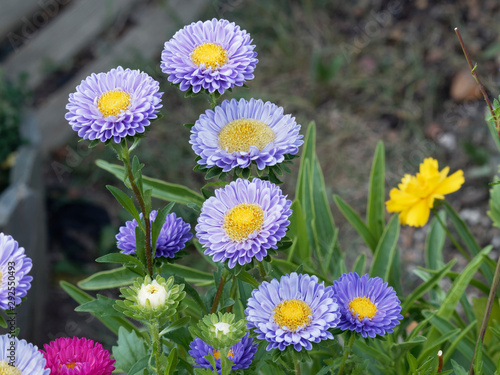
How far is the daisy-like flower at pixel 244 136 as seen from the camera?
73 cm

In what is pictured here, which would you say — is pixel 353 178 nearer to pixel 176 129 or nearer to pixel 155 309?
pixel 176 129

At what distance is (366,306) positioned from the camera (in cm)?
73

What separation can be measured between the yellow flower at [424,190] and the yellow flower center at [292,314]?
0.47m

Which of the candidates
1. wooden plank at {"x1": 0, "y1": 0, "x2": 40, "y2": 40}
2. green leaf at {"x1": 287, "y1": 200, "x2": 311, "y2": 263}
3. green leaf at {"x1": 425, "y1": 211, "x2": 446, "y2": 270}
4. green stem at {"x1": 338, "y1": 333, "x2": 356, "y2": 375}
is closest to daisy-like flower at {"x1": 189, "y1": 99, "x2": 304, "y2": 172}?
green stem at {"x1": 338, "y1": 333, "x2": 356, "y2": 375}

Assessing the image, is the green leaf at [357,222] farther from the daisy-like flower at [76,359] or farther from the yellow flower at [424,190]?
the daisy-like flower at [76,359]

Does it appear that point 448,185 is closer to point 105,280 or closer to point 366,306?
point 366,306

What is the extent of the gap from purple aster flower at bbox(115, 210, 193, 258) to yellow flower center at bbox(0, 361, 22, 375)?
0.71 feet

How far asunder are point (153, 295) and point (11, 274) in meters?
0.14

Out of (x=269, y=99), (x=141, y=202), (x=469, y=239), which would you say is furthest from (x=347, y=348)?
(x=269, y=99)

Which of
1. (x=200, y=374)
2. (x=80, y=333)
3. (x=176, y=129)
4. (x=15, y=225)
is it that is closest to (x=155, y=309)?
(x=200, y=374)

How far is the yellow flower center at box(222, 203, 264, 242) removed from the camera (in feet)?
2.24

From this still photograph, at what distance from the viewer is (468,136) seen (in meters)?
2.27

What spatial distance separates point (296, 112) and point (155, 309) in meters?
1.99

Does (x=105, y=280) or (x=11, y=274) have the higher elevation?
(x=105, y=280)
